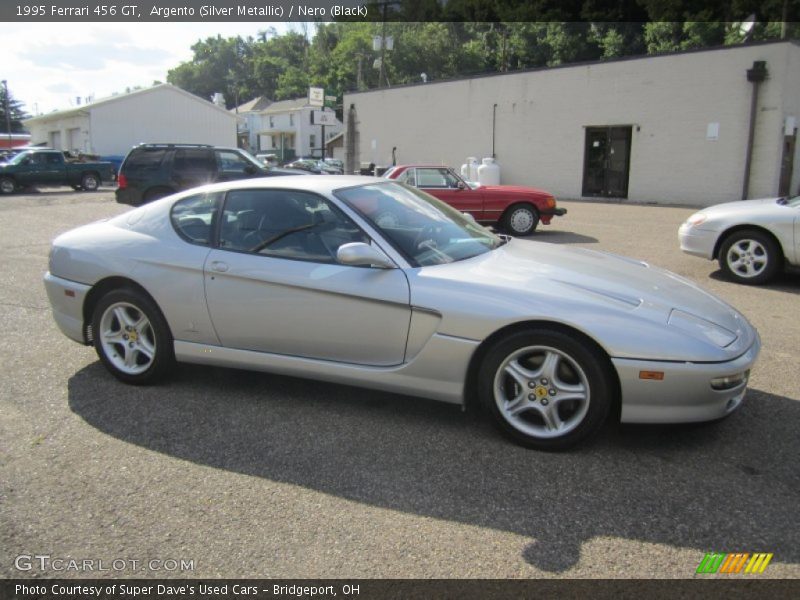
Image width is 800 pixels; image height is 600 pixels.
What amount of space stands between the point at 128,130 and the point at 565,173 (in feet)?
90.9

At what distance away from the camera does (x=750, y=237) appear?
7.51m

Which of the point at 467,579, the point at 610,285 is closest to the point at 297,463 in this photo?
the point at 467,579

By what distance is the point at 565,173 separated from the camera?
24594mm

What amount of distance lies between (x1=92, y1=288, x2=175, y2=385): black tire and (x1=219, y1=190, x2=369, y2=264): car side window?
2.24 feet

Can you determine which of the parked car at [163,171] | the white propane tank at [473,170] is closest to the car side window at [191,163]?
the parked car at [163,171]

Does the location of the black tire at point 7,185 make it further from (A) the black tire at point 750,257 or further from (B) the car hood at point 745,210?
(A) the black tire at point 750,257

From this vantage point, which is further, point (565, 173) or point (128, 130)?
point (128, 130)

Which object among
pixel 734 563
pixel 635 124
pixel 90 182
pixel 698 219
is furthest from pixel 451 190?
pixel 90 182

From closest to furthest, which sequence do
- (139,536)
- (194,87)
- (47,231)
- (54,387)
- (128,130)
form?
(139,536) → (54,387) → (47,231) → (128,130) → (194,87)

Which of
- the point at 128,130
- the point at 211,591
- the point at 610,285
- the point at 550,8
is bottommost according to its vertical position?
the point at 211,591

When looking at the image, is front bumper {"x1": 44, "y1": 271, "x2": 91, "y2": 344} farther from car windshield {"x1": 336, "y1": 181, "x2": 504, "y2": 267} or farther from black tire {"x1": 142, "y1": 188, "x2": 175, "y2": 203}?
black tire {"x1": 142, "y1": 188, "x2": 175, "y2": 203}

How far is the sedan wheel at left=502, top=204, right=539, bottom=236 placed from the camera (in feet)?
39.5

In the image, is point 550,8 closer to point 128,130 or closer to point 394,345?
point 128,130

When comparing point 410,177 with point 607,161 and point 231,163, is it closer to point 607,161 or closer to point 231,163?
point 231,163
